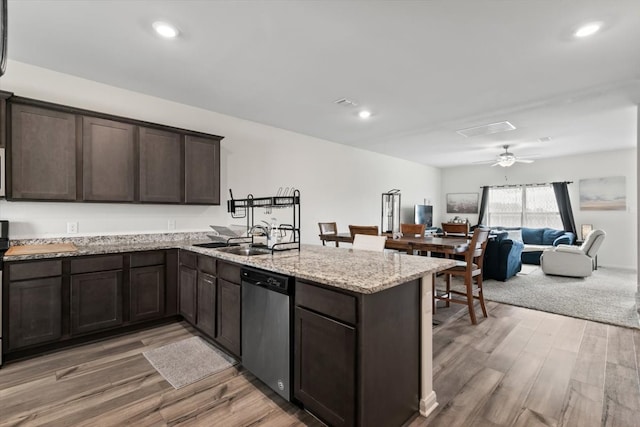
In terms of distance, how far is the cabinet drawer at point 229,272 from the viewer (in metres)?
2.32

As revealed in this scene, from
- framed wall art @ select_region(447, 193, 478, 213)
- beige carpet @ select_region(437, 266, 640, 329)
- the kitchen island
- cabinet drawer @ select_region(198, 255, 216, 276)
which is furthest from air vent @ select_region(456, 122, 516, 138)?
cabinet drawer @ select_region(198, 255, 216, 276)

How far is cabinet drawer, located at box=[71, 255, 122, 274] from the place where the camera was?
266cm

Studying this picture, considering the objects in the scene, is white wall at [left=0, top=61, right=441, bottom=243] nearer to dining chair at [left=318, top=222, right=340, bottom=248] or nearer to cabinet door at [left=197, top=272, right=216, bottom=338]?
dining chair at [left=318, top=222, right=340, bottom=248]

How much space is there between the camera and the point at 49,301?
2551mm

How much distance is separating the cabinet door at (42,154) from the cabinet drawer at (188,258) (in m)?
1.16

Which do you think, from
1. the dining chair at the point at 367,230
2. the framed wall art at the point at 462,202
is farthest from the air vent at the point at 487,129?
the framed wall art at the point at 462,202

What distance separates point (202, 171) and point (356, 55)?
2.30 metres

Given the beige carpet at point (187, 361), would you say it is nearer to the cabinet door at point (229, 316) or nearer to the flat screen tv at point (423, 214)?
the cabinet door at point (229, 316)

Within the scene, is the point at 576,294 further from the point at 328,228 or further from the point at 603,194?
the point at 603,194

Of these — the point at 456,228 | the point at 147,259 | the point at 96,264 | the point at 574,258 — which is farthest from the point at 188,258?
the point at 574,258

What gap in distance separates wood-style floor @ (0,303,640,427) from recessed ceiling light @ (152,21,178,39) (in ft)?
8.93

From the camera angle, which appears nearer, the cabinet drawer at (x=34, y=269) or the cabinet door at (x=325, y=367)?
the cabinet door at (x=325, y=367)

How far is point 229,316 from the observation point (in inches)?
95.3

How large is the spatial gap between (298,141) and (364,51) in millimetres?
2841
